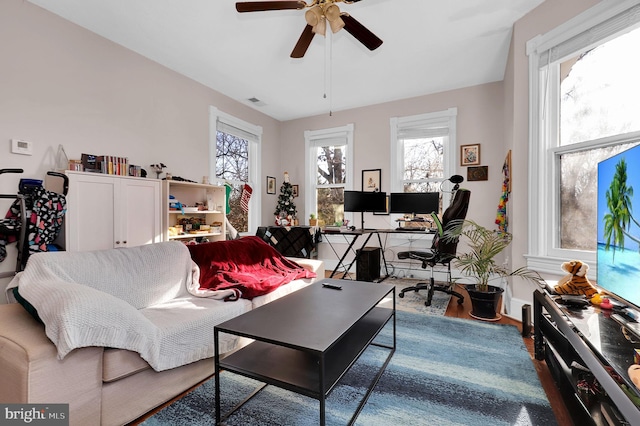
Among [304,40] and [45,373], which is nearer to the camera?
[45,373]

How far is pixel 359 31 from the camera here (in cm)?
237

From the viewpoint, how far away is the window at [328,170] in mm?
5227

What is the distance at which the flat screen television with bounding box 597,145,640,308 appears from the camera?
1.16m

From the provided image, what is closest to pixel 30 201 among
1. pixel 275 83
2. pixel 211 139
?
pixel 211 139

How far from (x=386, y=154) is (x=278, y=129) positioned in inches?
87.8

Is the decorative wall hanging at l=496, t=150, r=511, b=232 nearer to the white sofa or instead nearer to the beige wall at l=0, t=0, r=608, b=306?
the beige wall at l=0, t=0, r=608, b=306

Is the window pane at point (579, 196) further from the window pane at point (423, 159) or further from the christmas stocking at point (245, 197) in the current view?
the christmas stocking at point (245, 197)

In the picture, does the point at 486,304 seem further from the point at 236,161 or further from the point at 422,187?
the point at 236,161

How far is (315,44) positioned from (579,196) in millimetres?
2847

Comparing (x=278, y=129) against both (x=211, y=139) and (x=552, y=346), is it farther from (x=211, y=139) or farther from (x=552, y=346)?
(x=552, y=346)

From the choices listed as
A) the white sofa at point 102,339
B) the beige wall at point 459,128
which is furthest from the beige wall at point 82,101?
the beige wall at point 459,128

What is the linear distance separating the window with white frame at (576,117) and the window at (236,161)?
3.75 m

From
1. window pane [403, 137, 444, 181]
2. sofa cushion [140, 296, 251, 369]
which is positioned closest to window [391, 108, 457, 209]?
window pane [403, 137, 444, 181]

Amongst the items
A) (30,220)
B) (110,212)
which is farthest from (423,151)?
(30,220)
